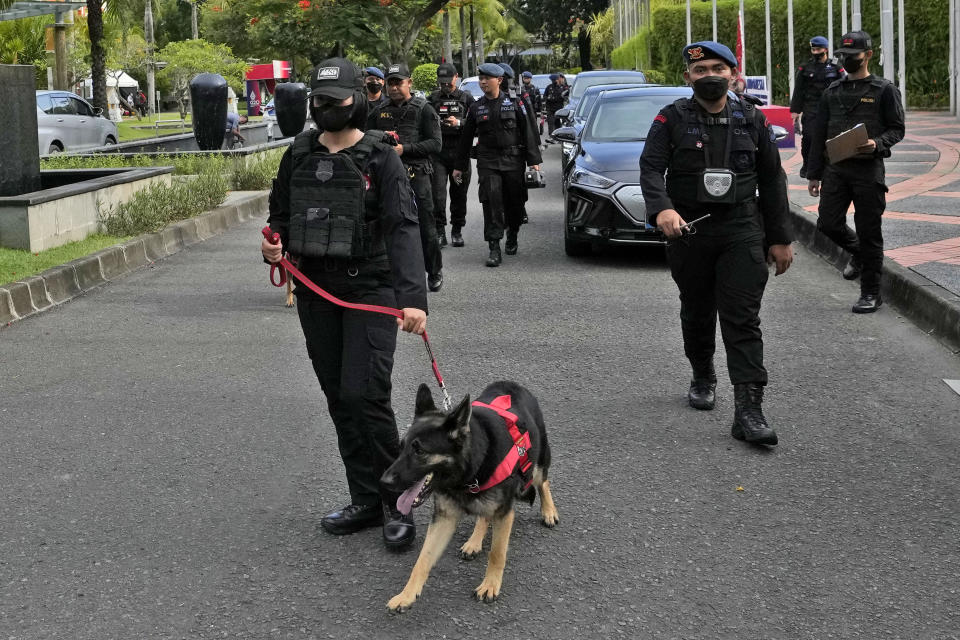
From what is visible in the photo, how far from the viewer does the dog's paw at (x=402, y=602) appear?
159 inches

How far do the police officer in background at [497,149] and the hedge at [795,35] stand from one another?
25.9m

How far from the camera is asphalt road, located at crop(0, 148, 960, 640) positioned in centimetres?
411

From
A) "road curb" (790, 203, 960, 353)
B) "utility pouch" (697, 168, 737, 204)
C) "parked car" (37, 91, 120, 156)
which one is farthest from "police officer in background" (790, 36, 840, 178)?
"parked car" (37, 91, 120, 156)

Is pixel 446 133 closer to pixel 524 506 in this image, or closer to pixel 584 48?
pixel 524 506

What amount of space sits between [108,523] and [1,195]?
9102mm

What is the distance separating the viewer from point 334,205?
179 inches

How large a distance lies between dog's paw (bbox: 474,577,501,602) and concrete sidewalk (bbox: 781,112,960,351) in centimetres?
494

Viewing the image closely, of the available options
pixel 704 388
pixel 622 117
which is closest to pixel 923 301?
pixel 704 388

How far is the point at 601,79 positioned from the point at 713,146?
63.6 feet

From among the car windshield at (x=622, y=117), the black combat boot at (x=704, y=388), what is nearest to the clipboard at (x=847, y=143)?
the black combat boot at (x=704, y=388)

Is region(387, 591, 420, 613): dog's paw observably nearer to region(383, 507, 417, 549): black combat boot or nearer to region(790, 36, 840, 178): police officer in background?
region(383, 507, 417, 549): black combat boot

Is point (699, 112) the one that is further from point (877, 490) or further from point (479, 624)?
point (479, 624)

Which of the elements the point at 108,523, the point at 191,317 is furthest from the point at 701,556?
the point at 191,317

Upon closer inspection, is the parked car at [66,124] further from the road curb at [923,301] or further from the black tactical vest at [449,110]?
the road curb at [923,301]
